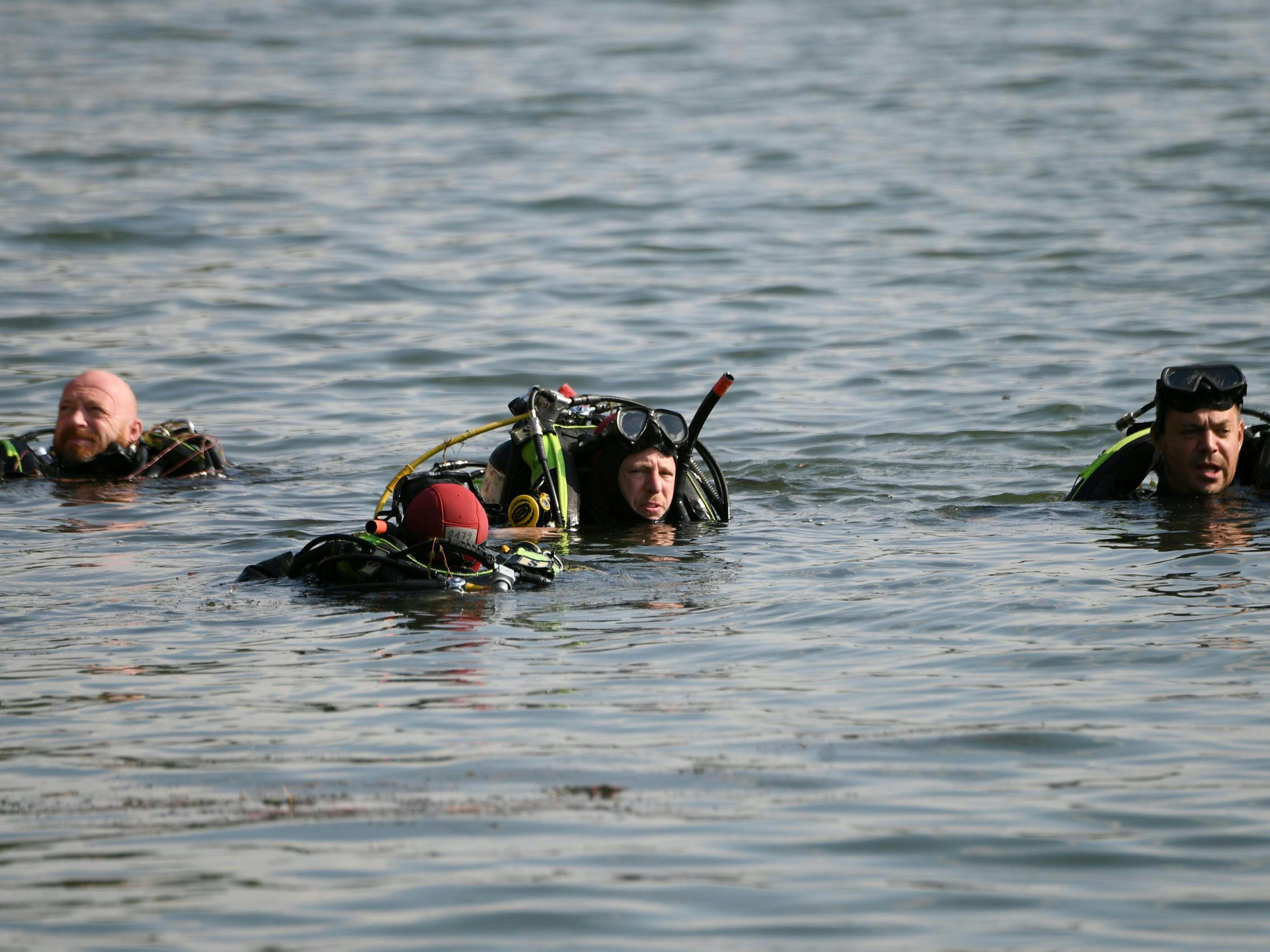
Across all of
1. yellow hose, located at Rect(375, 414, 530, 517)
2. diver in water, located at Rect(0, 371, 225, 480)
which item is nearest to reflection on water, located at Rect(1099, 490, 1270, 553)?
yellow hose, located at Rect(375, 414, 530, 517)

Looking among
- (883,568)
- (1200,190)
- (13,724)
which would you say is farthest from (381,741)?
(1200,190)

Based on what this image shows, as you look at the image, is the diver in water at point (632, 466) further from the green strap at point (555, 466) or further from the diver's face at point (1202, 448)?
the diver's face at point (1202, 448)

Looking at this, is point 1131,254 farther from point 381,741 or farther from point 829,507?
point 381,741

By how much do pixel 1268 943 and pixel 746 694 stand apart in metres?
2.08

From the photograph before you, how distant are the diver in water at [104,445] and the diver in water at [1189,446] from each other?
16.7ft

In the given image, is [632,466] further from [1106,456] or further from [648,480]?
[1106,456]

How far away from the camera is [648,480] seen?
789 centimetres

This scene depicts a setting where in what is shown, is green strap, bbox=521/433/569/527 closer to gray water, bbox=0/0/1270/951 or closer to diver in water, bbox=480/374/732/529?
diver in water, bbox=480/374/732/529

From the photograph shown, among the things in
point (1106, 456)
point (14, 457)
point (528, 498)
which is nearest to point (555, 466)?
point (528, 498)

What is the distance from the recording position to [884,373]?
12695mm

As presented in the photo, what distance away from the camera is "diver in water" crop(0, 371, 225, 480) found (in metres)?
9.55

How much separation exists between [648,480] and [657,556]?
1.49 ft

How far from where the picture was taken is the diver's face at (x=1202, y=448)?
8.10 meters

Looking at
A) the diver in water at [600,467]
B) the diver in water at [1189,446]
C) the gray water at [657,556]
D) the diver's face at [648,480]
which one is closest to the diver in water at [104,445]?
the gray water at [657,556]
